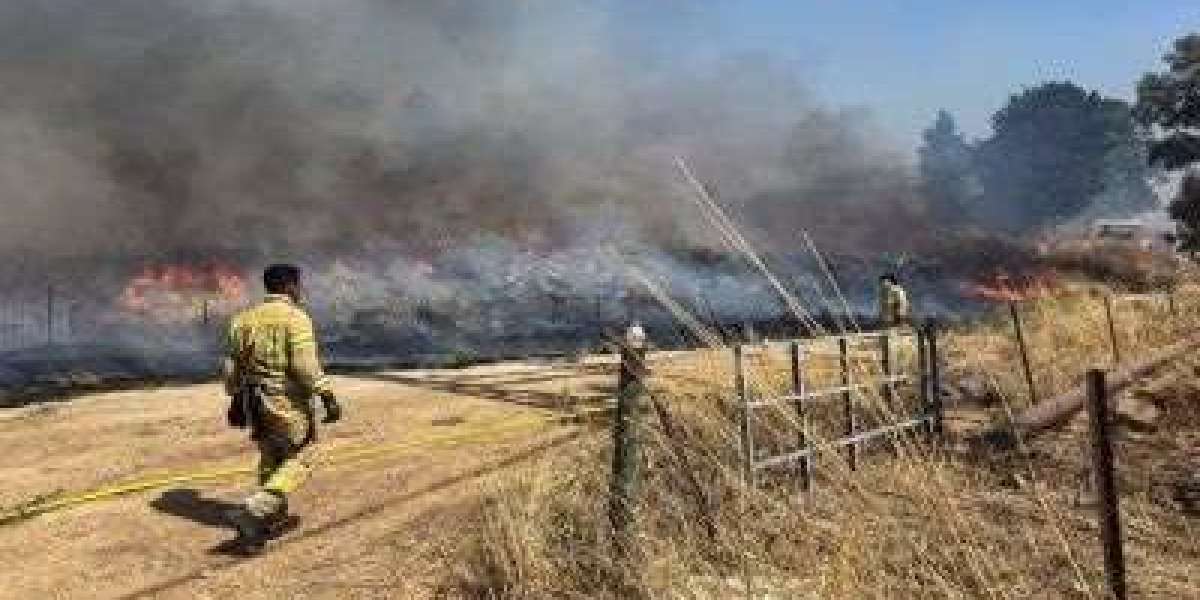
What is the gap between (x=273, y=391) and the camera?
26.1ft

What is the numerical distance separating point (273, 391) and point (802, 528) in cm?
342

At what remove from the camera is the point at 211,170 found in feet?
119

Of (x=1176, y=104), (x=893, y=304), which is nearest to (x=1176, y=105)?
(x=1176, y=104)

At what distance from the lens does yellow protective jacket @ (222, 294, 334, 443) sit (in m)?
7.95

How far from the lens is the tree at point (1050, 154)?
265 feet

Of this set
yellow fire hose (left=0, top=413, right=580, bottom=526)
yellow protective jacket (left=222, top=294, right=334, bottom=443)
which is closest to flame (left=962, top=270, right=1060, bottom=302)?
yellow fire hose (left=0, top=413, right=580, bottom=526)

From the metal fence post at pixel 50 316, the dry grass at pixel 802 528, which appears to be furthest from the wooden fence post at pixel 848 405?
the metal fence post at pixel 50 316

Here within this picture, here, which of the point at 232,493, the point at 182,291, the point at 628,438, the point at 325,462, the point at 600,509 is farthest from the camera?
the point at 182,291

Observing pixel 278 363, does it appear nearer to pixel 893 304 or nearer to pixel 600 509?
Result: pixel 600 509

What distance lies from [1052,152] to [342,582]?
8314cm

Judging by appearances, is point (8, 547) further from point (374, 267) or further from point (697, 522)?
point (374, 267)

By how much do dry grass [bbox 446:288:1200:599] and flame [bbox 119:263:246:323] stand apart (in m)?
18.7

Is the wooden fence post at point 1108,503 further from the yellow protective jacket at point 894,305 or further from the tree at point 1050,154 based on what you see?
the tree at point 1050,154

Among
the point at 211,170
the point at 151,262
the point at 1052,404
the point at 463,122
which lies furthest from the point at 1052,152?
the point at 1052,404
